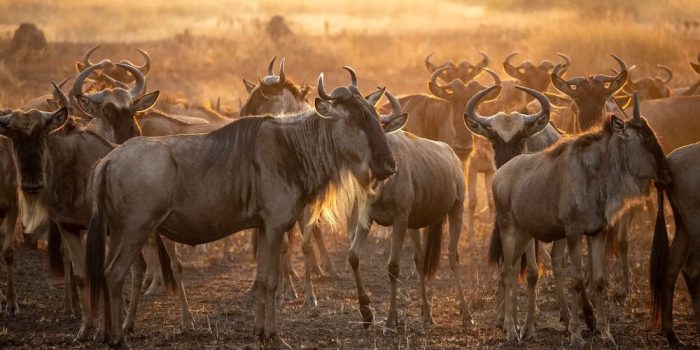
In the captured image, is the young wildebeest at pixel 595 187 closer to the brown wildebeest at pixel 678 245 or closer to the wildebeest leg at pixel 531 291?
the brown wildebeest at pixel 678 245

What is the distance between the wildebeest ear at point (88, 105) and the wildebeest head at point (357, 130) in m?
3.06

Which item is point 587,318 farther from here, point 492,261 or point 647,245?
point 647,245

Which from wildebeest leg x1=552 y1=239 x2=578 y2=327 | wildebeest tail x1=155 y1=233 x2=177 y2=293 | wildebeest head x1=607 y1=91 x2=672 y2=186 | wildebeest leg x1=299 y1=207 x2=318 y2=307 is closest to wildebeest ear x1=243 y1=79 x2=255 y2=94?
wildebeest leg x1=299 y1=207 x2=318 y2=307

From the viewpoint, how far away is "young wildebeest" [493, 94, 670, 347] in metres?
8.20

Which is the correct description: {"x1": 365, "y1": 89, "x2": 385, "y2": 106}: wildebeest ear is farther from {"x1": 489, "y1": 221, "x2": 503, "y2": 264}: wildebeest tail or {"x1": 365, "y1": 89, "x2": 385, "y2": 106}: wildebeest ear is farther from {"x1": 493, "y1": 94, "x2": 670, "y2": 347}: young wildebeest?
{"x1": 489, "y1": 221, "x2": 503, "y2": 264}: wildebeest tail

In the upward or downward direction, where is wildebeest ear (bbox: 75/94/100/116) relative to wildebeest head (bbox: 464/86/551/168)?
upward

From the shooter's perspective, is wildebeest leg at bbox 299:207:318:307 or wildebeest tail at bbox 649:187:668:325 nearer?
wildebeest tail at bbox 649:187:668:325

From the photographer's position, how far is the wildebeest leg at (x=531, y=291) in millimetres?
8867

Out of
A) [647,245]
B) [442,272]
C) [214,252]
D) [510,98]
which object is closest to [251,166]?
[442,272]

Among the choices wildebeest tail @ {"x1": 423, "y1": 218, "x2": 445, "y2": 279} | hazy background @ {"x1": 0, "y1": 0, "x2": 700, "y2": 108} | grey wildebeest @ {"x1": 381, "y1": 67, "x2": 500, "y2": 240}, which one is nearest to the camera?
wildebeest tail @ {"x1": 423, "y1": 218, "x2": 445, "y2": 279}

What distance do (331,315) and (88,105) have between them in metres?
3.08

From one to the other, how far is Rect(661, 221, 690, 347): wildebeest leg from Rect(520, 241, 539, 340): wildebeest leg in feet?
3.46

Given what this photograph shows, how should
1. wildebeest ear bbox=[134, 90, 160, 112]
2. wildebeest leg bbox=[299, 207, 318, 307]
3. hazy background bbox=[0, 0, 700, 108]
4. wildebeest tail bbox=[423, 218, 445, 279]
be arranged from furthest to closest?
hazy background bbox=[0, 0, 700, 108]
wildebeest leg bbox=[299, 207, 318, 307]
wildebeest ear bbox=[134, 90, 160, 112]
wildebeest tail bbox=[423, 218, 445, 279]

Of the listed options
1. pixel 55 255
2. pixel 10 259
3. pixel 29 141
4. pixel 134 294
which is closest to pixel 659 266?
pixel 134 294
